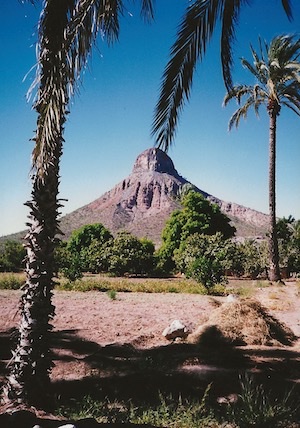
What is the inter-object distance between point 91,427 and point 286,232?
33448 millimetres

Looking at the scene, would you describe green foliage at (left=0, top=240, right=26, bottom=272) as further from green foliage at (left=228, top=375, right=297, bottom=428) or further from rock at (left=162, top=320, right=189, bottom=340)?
green foliage at (left=228, top=375, right=297, bottom=428)

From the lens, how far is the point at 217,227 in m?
35.2

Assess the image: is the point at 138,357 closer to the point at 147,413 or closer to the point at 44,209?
the point at 147,413

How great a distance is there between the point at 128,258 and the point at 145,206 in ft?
332

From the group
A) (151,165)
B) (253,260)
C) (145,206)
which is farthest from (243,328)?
(151,165)

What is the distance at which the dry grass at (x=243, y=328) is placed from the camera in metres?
6.85

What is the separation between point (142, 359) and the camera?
5.72 metres

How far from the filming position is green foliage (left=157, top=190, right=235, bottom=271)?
111ft

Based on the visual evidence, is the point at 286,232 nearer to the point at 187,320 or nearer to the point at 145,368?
the point at 187,320

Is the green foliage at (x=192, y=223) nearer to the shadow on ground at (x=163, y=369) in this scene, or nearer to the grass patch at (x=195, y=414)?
the shadow on ground at (x=163, y=369)

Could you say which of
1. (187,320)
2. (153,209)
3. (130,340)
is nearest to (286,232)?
(187,320)

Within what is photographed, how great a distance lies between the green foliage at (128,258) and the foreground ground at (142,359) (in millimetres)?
16246

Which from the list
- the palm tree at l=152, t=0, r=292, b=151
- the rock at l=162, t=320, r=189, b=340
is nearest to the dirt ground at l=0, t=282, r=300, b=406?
the rock at l=162, t=320, r=189, b=340

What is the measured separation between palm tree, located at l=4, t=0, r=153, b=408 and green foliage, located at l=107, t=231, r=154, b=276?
70.8 ft
